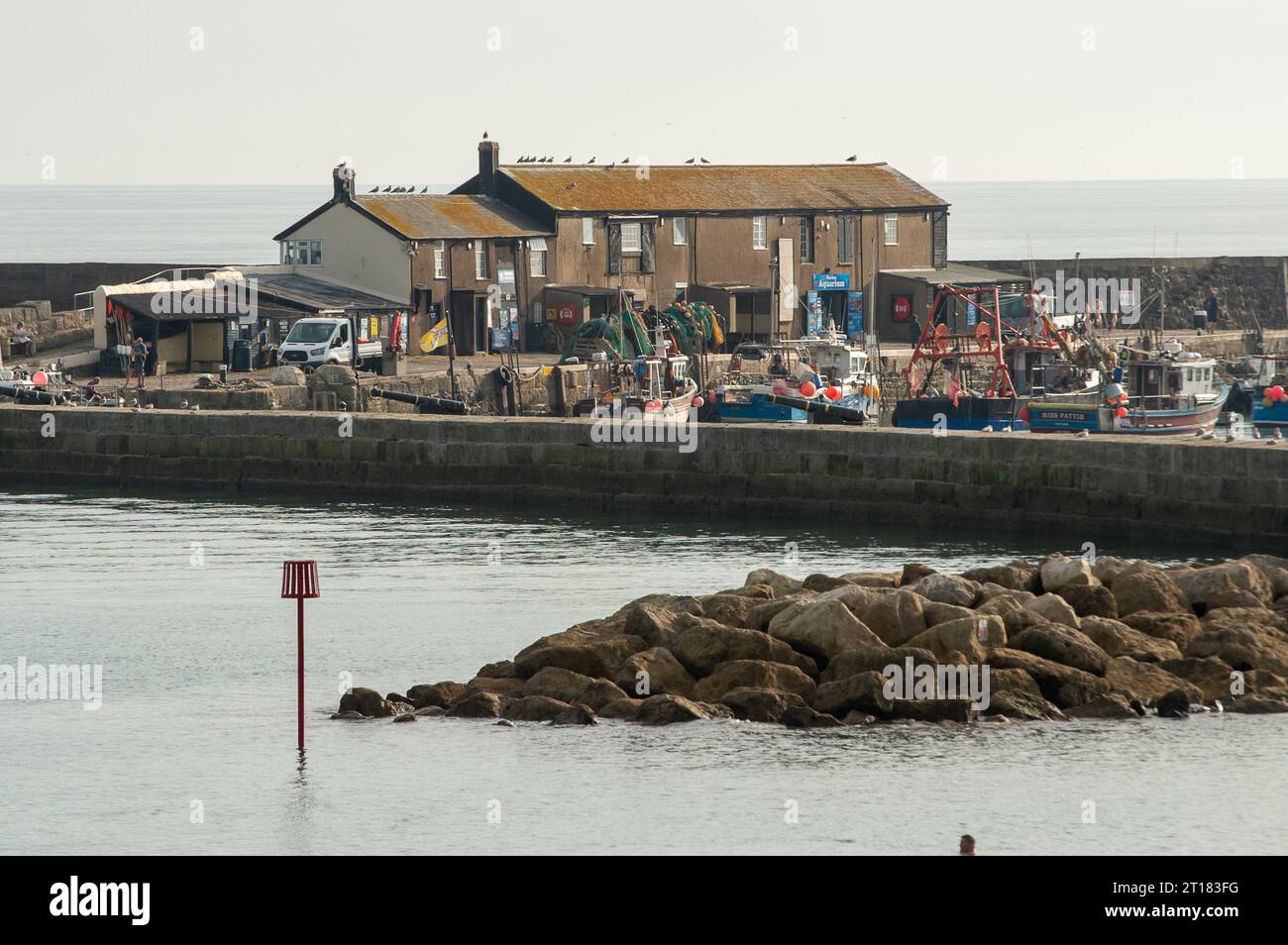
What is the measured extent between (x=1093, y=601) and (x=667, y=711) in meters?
5.95

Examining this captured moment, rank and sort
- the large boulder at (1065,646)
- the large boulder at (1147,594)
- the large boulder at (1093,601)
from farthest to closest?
1. the large boulder at (1147,594)
2. the large boulder at (1093,601)
3. the large boulder at (1065,646)

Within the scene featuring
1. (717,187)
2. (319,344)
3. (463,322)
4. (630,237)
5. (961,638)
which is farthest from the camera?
(717,187)

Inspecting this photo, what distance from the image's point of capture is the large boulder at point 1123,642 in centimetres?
2405

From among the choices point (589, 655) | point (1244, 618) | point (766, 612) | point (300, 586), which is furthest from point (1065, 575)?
point (300, 586)

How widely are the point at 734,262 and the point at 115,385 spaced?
2148 cm

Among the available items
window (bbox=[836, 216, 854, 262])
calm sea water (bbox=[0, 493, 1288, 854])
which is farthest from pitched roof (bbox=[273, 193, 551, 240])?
calm sea water (bbox=[0, 493, 1288, 854])

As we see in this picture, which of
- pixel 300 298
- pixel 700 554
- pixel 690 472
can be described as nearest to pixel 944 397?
pixel 690 472

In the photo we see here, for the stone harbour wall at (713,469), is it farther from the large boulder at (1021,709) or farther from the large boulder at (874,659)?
the large boulder at (874,659)

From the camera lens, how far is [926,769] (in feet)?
70.1

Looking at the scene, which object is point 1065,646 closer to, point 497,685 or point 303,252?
point 497,685

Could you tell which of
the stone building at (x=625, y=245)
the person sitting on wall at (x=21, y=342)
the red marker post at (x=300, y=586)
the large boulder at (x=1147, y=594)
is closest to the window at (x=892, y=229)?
the stone building at (x=625, y=245)

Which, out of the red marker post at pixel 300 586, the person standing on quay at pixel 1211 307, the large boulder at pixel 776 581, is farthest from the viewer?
the person standing on quay at pixel 1211 307

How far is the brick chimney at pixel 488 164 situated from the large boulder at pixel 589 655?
4306cm

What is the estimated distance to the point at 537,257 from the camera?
63000 millimetres
